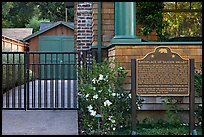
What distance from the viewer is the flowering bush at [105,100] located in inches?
267

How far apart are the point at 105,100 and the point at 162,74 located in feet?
3.43

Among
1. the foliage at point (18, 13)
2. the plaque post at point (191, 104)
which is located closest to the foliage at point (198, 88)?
the plaque post at point (191, 104)

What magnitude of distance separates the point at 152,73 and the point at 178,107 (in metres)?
1.29

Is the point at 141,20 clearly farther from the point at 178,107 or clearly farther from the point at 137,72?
the point at 137,72

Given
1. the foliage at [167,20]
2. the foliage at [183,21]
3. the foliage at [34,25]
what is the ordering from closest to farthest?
the foliage at [167,20] < the foliage at [183,21] < the foliage at [34,25]

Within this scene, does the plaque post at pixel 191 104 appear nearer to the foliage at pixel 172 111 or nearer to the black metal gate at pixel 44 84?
the foliage at pixel 172 111

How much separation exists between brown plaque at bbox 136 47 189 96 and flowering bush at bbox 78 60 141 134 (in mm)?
631

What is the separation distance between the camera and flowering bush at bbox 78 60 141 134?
→ 22.2 ft

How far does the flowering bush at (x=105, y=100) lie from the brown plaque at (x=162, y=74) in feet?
2.07

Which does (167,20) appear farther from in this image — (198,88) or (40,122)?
(40,122)

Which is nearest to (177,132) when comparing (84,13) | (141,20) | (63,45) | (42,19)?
(141,20)

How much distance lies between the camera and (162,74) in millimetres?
6523

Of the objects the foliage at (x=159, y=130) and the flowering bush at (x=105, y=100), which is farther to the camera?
the flowering bush at (x=105, y=100)

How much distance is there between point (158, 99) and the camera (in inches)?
298
